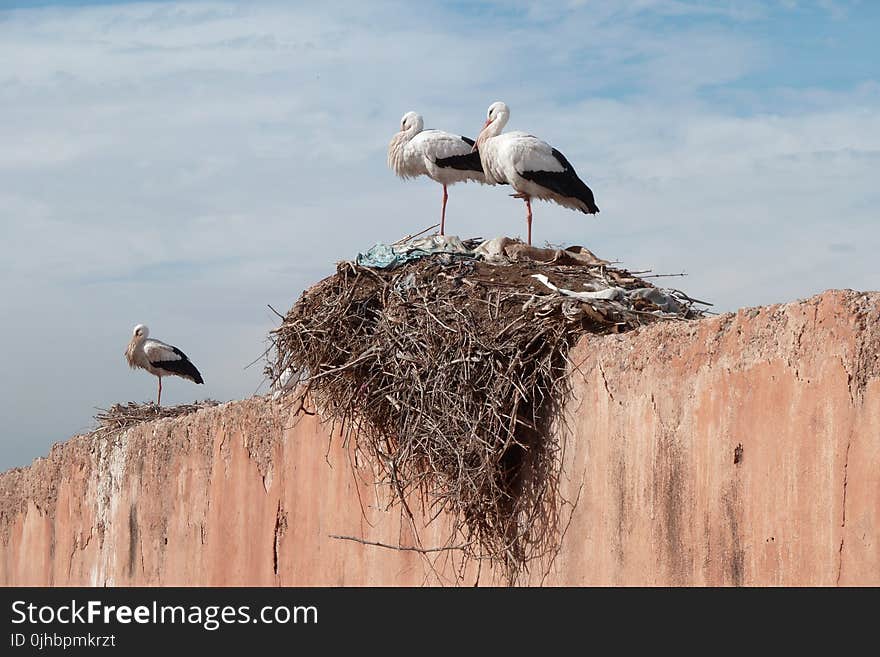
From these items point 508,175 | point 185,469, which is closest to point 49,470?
point 185,469

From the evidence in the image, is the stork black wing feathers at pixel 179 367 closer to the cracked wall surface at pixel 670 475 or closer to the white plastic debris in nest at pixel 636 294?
the cracked wall surface at pixel 670 475

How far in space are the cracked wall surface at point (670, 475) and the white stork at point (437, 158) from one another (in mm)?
2641

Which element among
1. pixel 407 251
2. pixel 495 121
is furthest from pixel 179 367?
pixel 407 251

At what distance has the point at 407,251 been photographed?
7176 mm

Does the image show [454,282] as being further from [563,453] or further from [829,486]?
[829,486]

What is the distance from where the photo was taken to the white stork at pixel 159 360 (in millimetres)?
16734

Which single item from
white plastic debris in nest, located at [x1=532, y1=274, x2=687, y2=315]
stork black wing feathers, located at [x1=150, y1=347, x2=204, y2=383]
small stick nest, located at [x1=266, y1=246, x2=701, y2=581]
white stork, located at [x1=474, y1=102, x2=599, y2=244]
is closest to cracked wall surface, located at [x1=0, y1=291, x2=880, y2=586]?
small stick nest, located at [x1=266, y1=246, x2=701, y2=581]

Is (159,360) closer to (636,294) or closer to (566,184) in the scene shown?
(566,184)

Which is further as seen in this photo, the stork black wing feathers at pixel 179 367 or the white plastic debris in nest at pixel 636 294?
the stork black wing feathers at pixel 179 367

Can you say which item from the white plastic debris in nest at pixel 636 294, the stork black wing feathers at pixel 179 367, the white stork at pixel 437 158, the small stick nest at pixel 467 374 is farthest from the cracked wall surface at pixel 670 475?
the stork black wing feathers at pixel 179 367
